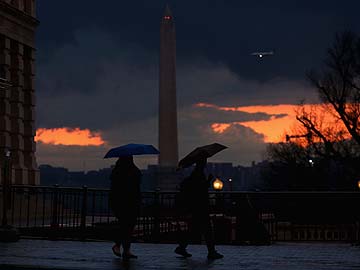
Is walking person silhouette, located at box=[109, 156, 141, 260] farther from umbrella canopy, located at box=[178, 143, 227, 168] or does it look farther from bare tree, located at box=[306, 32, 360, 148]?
bare tree, located at box=[306, 32, 360, 148]

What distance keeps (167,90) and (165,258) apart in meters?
48.2

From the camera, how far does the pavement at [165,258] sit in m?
13.4

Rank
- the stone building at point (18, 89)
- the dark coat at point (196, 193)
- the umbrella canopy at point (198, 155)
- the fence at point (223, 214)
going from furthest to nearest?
the stone building at point (18, 89)
the fence at point (223, 214)
the dark coat at point (196, 193)
the umbrella canopy at point (198, 155)

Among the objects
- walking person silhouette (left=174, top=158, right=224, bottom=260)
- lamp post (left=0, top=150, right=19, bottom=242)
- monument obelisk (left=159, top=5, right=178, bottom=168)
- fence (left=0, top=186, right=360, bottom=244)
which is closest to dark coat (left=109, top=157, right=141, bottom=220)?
walking person silhouette (left=174, top=158, right=224, bottom=260)

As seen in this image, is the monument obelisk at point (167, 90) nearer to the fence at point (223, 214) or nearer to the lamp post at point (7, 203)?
the fence at point (223, 214)

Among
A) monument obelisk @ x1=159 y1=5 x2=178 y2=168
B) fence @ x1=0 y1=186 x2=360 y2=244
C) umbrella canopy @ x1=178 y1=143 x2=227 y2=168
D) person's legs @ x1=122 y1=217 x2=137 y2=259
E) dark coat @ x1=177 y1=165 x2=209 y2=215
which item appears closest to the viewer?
umbrella canopy @ x1=178 y1=143 x2=227 y2=168

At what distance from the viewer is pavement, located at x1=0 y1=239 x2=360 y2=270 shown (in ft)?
44.0

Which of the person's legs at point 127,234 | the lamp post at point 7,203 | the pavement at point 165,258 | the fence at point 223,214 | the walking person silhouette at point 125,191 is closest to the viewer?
the pavement at point 165,258

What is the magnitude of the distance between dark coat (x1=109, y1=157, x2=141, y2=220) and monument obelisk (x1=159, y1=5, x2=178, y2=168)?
47.7m

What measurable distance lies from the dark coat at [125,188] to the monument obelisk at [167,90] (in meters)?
47.7

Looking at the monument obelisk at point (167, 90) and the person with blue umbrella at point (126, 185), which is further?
the monument obelisk at point (167, 90)

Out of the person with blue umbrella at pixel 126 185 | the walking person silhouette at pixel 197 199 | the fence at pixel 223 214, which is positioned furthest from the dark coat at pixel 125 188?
the fence at pixel 223 214

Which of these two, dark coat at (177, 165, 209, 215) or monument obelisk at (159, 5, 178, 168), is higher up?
monument obelisk at (159, 5, 178, 168)

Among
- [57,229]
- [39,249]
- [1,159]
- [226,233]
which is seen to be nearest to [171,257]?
[39,249]
